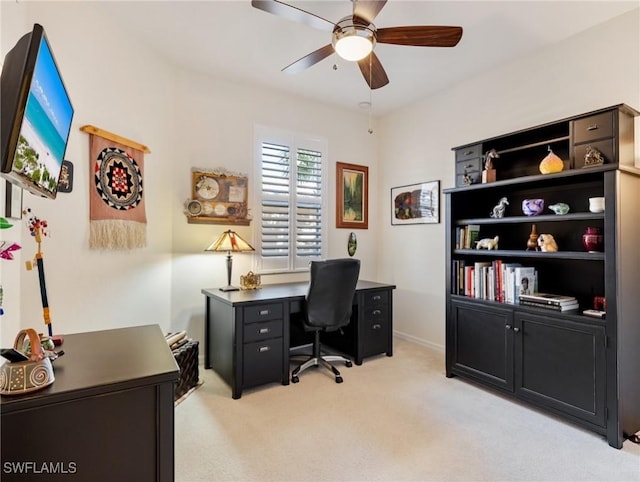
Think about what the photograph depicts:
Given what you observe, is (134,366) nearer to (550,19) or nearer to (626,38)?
(550,19)

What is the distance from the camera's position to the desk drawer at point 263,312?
271 cm

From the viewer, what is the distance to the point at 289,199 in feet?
12.6

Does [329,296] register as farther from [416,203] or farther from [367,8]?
[367,8]

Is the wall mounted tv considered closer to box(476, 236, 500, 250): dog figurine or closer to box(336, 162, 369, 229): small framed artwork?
box(476, 236, 500, 250): dog figurine

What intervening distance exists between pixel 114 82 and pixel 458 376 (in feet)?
A: 12.3

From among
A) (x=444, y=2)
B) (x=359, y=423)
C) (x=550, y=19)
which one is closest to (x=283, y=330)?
(x=359, y=423)

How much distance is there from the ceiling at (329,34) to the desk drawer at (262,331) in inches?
92.0

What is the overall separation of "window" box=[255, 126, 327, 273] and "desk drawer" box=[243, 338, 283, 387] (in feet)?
3.45

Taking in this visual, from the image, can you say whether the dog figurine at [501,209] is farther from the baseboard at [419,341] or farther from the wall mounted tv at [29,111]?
the wall mounted tv at [29,111]

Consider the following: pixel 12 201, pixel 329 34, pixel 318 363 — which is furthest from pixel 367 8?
pixel 318 363

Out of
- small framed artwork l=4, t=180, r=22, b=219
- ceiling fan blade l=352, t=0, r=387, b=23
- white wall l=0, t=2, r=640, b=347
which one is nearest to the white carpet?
white wall l=0, t=2, r=640, b=347

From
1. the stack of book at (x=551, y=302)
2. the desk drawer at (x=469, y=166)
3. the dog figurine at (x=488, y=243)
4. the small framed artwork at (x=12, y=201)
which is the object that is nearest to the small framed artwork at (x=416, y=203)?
the desk drawer at (x=469, y=166)

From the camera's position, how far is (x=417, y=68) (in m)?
3.22

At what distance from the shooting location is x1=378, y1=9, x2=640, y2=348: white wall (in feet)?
8.21
